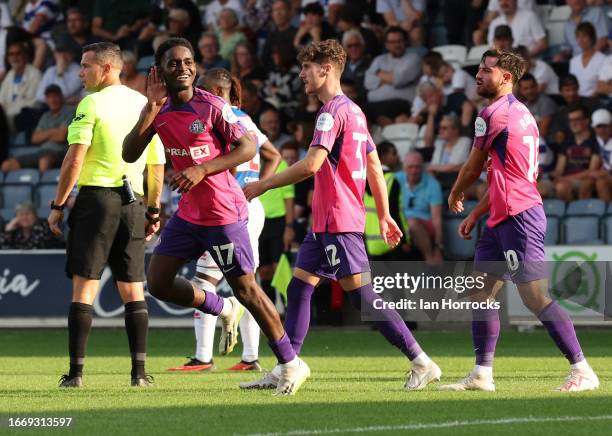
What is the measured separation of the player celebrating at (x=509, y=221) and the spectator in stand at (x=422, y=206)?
7669 millimetres

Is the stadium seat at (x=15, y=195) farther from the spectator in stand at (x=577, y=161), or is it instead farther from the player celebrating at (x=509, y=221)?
the player celebrating at (x=509, y=221)

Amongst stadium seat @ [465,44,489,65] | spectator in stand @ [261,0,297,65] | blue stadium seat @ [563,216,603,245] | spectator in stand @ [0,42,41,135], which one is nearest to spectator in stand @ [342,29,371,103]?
spectator in stand @ [261,0,297,65]

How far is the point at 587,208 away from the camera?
1658cm

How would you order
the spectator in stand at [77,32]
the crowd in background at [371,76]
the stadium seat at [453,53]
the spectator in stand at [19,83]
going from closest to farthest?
the crowd in background at [371,76]
the stadium seat at [453,53]
the spectator in stand at [19,83]
the spectator in stand at [77,32]

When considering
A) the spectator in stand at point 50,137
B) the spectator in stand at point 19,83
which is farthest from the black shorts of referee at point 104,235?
the spectator in stand at point 19,83

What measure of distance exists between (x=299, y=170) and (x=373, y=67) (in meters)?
11.1

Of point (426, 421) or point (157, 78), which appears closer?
point (426, 421)

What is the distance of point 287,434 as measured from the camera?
6.87 metres

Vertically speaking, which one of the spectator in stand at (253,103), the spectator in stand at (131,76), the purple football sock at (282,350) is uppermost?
the spectator in stand at (131,76)

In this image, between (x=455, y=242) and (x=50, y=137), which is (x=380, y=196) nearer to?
(x=455, y=242)

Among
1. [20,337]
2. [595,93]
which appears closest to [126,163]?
[20,337]

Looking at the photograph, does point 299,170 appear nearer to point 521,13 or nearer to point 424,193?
point 424,193

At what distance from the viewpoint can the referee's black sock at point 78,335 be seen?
962 centimetres

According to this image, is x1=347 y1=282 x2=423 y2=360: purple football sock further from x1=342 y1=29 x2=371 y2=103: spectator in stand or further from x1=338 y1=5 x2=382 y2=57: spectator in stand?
x1=338 y1=5 x2=382 y2=57: spectator in stand
